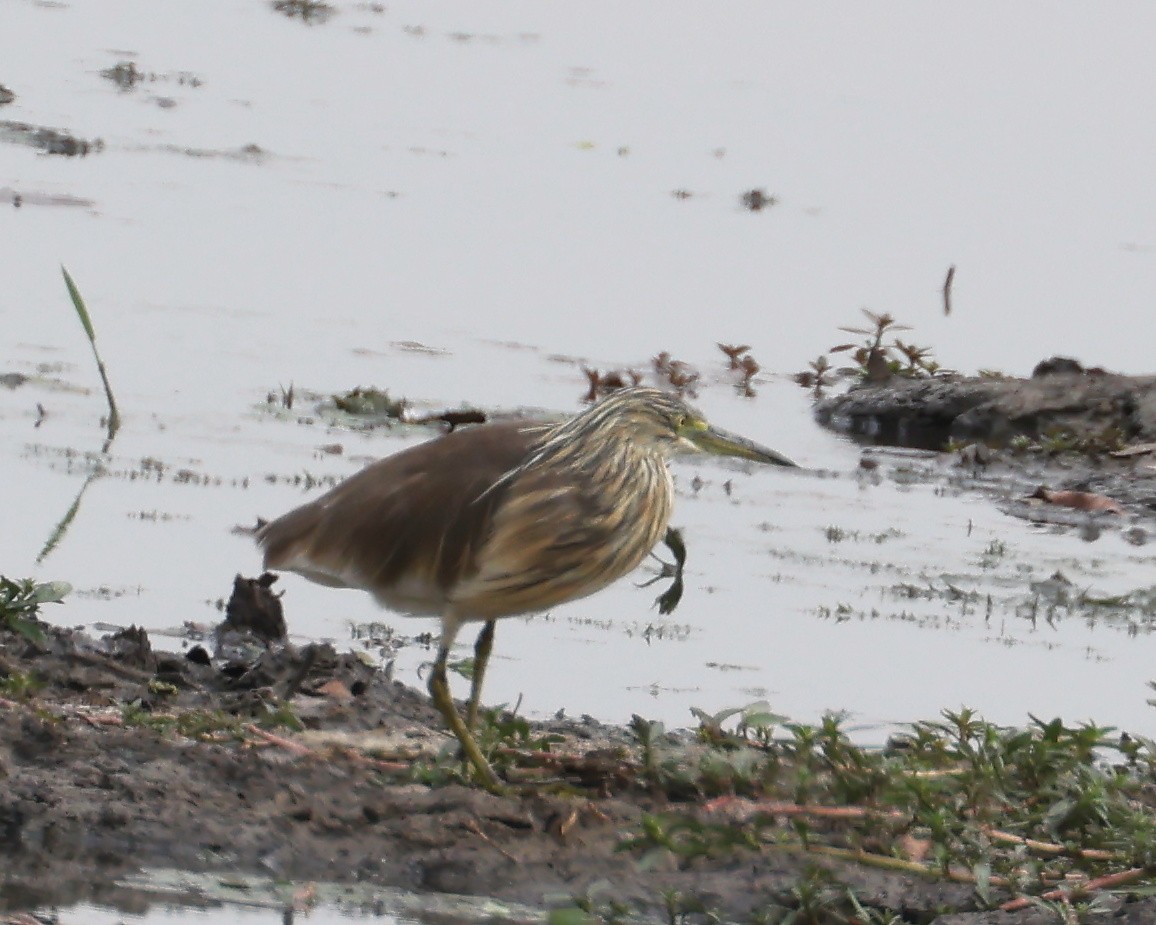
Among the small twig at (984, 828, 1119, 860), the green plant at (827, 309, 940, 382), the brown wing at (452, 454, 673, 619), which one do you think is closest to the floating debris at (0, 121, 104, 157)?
the green plant at (827, 309, 940, 382)

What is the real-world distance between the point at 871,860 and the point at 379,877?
1.26 meters

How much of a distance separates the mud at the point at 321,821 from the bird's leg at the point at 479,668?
16cm

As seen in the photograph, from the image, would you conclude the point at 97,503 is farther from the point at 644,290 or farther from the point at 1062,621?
the point at 644,290

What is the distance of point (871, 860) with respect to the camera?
691cm

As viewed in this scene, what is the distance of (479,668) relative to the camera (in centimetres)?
777

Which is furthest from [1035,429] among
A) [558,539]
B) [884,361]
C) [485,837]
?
[485,837]

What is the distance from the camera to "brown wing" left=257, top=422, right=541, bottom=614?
24.6 ft

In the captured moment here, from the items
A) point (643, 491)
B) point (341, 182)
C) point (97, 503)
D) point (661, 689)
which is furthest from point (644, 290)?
point (643, 491)

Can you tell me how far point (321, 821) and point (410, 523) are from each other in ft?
2.94

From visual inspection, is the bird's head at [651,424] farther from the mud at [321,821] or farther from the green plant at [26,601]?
the green plant at [26,601]

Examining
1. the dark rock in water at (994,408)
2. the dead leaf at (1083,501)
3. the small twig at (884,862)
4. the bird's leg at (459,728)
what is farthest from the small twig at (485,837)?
the dark rock in water at (994,408)

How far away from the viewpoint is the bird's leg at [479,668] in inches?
303

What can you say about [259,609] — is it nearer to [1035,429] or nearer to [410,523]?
[410,523]

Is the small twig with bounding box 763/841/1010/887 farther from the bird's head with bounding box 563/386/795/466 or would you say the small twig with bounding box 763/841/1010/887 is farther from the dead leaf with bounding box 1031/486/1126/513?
the dead leaf with bounding box 1031/486/1126/513
